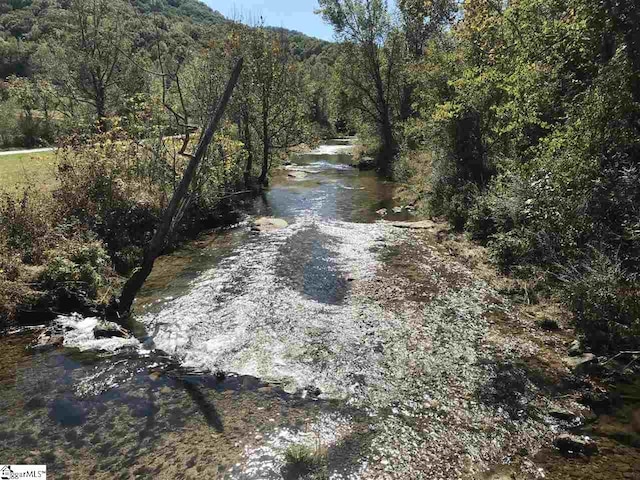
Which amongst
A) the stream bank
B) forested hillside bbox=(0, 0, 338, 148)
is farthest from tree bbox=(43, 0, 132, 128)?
the stream bank

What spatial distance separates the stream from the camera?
247 inches

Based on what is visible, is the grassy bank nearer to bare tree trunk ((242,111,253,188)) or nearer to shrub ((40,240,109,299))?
shrub ((40,240,109,299))

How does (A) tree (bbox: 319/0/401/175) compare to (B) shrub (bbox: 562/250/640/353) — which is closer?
(B) shrub (bbox: 562/250/640/353)

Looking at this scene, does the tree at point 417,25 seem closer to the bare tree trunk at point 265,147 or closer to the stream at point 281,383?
the bare tree trunk at point 265,147

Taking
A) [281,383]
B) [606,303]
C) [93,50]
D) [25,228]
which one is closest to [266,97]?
[93,50]

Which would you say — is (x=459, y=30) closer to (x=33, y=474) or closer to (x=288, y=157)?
(x=33, y=474)

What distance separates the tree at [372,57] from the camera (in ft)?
111

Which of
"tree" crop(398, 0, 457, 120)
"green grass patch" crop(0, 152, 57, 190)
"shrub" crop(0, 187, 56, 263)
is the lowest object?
"shrub" crop(0, 187, 56, 263)

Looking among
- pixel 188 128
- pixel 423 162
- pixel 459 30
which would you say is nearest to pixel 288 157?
pixel 423 162

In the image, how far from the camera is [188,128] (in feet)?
36.6

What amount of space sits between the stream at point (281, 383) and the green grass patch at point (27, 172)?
251 inches

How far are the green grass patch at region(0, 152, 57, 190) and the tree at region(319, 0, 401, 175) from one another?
76.5ft

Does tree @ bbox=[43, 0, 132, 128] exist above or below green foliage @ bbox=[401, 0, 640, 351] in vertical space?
A: above

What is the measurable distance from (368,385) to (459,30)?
56.1ft
